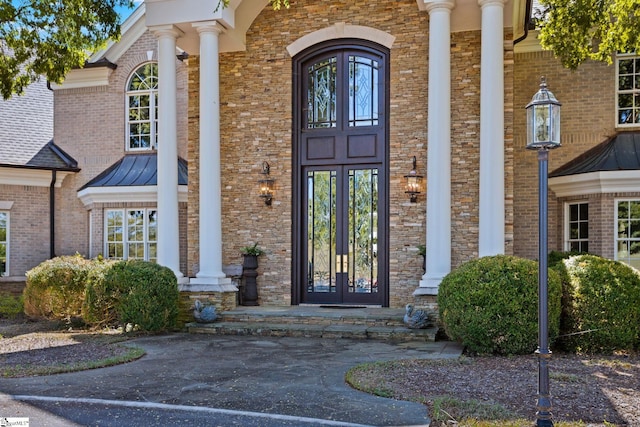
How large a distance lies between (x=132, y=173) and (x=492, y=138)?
9654 mm

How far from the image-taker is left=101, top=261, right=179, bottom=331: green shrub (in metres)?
10.3

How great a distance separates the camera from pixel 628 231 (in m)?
12.4

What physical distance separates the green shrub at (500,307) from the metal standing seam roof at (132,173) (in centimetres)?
865

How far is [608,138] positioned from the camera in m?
13.0

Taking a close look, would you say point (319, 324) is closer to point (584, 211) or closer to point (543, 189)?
point (543, 189)

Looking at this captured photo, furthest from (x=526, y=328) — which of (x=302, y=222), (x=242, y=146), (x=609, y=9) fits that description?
(x=242, y=146)

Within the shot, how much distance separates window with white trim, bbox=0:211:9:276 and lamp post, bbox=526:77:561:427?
14.7 metres

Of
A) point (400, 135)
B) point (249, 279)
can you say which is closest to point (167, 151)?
point (249, 279)

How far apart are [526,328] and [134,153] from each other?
38.5 ft

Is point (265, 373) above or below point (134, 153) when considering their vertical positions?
below

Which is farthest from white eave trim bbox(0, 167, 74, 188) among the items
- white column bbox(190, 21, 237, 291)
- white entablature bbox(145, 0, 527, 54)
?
white column bbox(190, 21, 237, 291)

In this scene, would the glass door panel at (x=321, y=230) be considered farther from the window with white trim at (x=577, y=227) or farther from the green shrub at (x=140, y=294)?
the window with white trim at (x=577, y=227)

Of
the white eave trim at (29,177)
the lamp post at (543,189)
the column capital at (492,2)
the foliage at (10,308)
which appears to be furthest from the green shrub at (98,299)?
the column capital at (492,2)

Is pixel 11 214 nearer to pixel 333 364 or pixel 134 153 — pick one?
pixel 134 153
